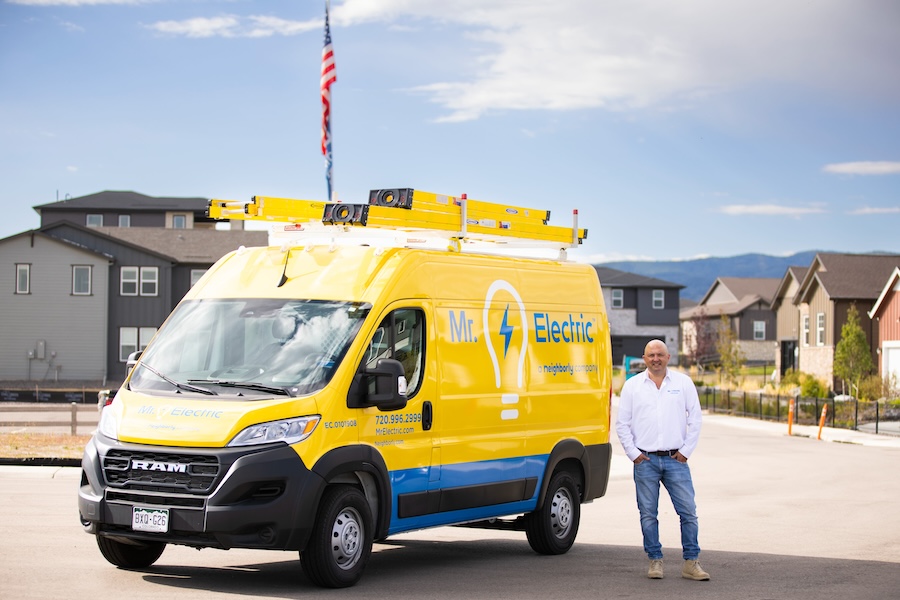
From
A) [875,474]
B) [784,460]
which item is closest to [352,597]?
[875,474]

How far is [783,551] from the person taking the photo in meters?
12.8

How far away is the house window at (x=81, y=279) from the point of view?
58812 millimetres

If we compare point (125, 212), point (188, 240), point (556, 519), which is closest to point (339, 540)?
point (556, 519)

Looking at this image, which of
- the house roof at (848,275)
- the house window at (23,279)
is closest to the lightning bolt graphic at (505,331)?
the house roof at (848,275)

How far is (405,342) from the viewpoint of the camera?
10398mm

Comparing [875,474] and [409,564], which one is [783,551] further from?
[875,474]

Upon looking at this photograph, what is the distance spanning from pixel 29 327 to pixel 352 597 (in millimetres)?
52440

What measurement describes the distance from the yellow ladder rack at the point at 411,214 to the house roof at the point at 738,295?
8852 centimetres

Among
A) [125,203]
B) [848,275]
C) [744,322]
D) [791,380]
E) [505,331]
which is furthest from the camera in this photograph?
[744,322]

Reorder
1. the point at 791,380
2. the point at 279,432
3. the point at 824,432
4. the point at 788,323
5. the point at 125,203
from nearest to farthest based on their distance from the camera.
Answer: the point at 279,432 → the point at 824,432 → the point at 791,380 → the point at 788,323 → the point at 125,203

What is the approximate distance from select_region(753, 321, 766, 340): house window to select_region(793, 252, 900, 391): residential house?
36.6 metres

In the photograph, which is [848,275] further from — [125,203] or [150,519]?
[150,519]

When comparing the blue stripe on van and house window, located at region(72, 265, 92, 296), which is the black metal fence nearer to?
the blue stripe on van

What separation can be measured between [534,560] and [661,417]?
229 centimetres
